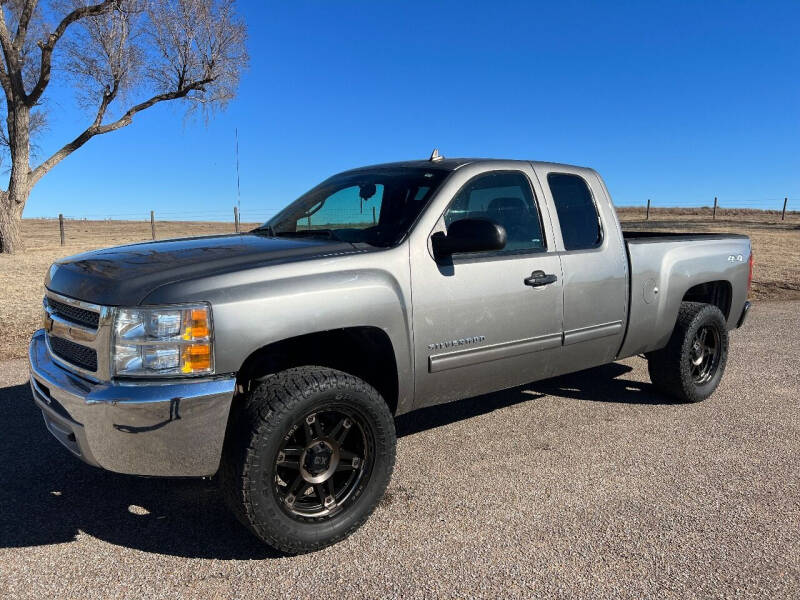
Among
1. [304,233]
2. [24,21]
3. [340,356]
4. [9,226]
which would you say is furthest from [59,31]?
[340,356]

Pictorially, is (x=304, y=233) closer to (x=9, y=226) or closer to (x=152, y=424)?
(x=152, y=424)

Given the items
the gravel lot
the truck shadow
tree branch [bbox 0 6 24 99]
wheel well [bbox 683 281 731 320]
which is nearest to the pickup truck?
the gravel lot

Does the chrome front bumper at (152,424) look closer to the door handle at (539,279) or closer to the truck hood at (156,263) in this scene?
the truck hood at (156,263)

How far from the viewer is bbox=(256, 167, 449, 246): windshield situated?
3500 millimetres

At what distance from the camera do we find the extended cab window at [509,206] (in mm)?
3748

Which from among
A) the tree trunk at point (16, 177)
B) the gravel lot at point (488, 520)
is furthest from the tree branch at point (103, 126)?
the gravel lot at point (488, 520)

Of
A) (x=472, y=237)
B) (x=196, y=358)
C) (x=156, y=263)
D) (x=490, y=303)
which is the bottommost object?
(x=196, y=358)

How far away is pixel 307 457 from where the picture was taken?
2.90 m

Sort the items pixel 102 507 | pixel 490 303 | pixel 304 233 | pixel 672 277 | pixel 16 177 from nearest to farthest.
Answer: pixel 102 507 < pixel 490 303 < pixel 304 233 < pixel 672 277 < pixel 16 177

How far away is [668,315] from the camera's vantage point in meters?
4.72

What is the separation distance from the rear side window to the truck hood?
5.36ft

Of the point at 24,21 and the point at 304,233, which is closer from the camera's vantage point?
the point at 304,233

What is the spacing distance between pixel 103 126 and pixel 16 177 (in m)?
2.86

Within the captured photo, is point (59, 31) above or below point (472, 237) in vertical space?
above
